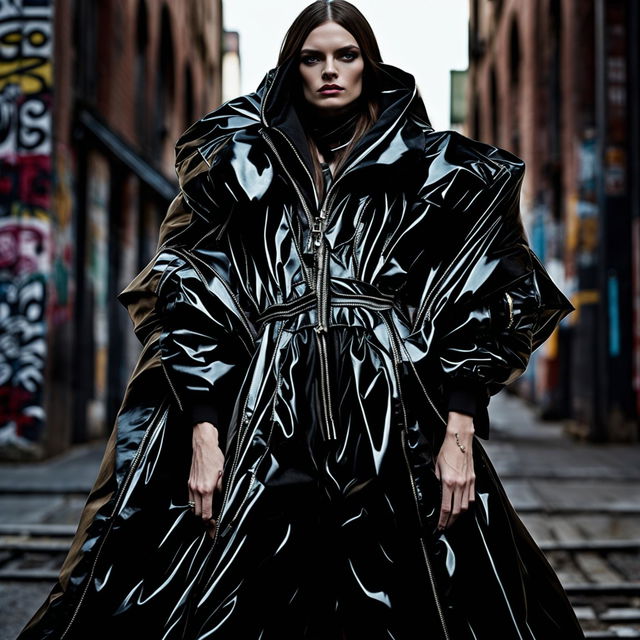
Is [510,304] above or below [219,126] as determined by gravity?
below

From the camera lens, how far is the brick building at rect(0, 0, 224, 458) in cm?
907

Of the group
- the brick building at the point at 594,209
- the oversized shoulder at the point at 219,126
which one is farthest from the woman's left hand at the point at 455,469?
the brick building at the point at 594,209

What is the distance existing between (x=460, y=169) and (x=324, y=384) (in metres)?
0.64

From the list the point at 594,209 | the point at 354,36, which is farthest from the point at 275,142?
the point at 594,209

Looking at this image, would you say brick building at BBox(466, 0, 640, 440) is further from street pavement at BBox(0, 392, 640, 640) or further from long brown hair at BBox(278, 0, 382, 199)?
long brown hair at BBox(278, 0, 382, 199)

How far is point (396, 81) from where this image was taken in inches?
93.1

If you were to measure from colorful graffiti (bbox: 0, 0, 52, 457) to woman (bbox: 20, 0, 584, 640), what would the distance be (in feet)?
23.2

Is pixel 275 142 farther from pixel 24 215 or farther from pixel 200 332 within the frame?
pixel 24 215

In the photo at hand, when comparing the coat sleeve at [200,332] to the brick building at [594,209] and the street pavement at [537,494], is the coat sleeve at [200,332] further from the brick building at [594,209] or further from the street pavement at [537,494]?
the brick building at [594,209]

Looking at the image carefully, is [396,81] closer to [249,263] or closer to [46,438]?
[249,263]

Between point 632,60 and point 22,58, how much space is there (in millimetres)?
6850

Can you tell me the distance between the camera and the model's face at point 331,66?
227 centimetres

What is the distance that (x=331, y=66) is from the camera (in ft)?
7.48

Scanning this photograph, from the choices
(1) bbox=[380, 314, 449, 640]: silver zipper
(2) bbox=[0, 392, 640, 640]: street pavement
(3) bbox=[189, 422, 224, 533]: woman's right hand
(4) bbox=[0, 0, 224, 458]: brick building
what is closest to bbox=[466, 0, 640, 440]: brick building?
(2) bbox=[0, 392, 640, 640]: street pavement
